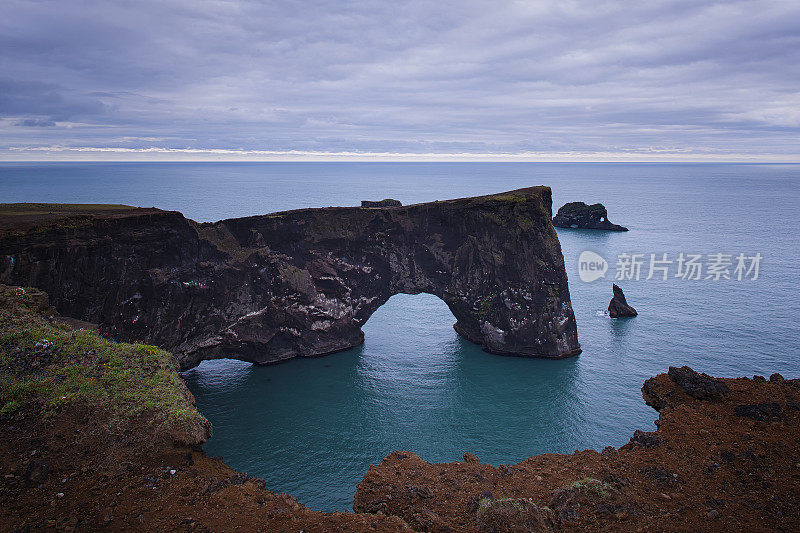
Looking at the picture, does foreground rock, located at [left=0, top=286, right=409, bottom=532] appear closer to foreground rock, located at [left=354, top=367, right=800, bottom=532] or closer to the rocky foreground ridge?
the rocky foreground ridge

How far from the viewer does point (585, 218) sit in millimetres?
133000

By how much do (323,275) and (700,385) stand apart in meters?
35.2

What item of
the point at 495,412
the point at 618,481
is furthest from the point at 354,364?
the point at 618,481

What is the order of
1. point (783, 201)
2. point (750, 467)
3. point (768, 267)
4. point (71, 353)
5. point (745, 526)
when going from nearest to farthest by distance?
1. point (745, 526)
2. point (750, 467)
3. point (71, 353)
4. point (768, 267)
5. point (783, 201)

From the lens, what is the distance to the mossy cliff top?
67.7 feet

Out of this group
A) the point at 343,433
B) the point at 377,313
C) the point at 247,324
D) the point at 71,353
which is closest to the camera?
the point at 71,353

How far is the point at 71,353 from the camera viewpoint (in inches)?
910

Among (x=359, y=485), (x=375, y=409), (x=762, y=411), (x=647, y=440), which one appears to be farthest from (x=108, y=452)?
(x=762, y=411)

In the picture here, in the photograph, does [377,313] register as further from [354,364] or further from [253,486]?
[253,486]

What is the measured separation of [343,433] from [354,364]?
42.2 ft

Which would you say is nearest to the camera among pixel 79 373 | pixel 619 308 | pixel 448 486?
pixel 448 486

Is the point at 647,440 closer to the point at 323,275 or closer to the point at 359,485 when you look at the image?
the point at 359,485

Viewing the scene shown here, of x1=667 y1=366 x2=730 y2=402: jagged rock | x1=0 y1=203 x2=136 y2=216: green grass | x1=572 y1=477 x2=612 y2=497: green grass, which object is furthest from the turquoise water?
x1=0 y1=203 x2=136 y2=216: green grass

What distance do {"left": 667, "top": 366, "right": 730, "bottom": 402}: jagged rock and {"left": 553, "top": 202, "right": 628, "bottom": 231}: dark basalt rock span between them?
112 meters
